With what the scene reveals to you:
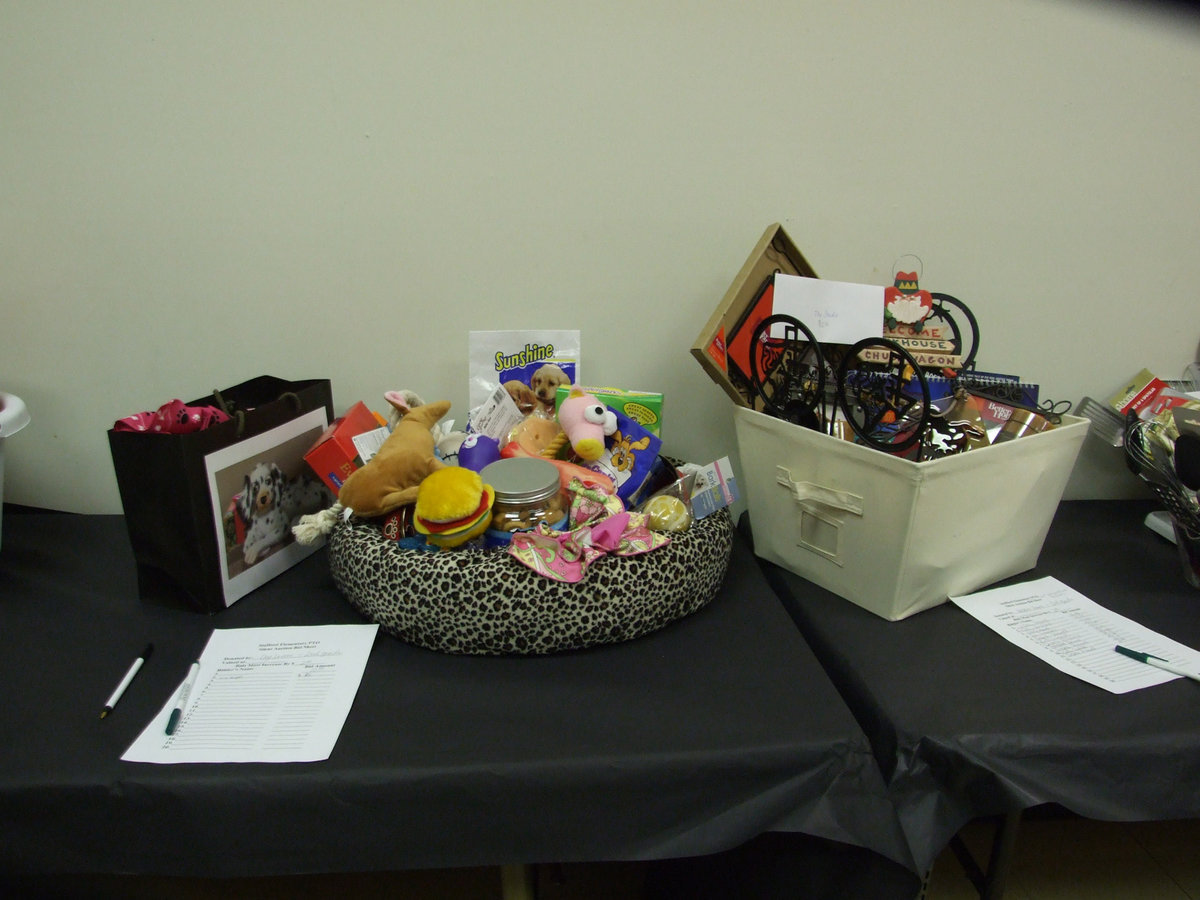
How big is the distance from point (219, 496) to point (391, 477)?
0.21m

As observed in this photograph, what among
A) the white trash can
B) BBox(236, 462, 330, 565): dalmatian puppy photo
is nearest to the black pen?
BBox(236, 462, 330, 565): dalmatian puppy photo

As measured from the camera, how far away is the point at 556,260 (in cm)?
106

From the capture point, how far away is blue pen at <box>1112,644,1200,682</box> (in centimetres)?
71

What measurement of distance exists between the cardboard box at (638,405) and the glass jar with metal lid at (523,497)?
156 mm

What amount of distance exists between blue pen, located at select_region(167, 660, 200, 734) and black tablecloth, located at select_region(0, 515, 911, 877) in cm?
2

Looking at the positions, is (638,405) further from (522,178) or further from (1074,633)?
(1074,633)

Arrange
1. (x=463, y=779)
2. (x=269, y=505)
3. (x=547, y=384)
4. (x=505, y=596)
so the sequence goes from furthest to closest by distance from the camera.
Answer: (x=547, y=384)
(x=269, y=505)
(x=505, y=596)
(x=463, y=779)

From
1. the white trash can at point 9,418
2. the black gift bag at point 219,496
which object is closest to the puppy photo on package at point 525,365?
the black gift bag at point 219,496

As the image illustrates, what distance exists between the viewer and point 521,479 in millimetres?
798

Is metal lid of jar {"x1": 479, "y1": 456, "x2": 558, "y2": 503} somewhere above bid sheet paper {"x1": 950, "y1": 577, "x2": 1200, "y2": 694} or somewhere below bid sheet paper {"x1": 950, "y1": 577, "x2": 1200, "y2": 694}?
above

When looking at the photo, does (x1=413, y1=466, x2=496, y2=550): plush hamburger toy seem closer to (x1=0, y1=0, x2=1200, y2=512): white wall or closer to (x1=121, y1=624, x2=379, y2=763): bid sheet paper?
(x1=121, y1=624, x2=379, y2=763): bid sheet paper

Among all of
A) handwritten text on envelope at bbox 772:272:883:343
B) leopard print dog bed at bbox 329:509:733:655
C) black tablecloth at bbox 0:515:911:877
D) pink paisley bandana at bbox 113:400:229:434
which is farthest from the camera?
handwritten text on envelope at bbox 772:272:883:343

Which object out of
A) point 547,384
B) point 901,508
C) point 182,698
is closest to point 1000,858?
point 901,508

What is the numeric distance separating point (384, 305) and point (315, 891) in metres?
0.93
